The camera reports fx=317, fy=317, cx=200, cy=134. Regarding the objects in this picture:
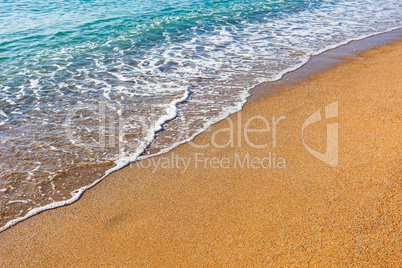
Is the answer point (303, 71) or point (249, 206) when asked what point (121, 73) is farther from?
point (249, 206)

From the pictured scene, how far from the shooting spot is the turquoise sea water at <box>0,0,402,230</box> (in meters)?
4.30

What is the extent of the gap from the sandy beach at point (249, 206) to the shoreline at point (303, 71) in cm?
10

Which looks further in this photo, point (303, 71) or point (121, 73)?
point (121, 73)

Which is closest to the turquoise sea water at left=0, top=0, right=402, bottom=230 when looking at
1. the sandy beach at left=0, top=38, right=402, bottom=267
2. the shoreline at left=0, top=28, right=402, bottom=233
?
the shoreline at left=0, top=28, right=402, bottom=233

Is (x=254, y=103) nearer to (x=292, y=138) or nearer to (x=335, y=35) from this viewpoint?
(x=292, y=138)

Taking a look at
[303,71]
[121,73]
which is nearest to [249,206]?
[303,71]

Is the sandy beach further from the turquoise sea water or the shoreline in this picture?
the turquoise sea water

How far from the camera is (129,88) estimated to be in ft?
21.5

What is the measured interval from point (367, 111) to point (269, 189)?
2.60 m

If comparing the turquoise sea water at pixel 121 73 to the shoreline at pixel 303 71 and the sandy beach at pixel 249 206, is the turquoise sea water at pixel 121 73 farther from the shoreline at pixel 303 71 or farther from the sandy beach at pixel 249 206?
the sandy beach at pixel 249 206

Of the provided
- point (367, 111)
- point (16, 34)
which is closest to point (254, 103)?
point (367, 111)

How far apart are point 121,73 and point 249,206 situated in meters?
5.16

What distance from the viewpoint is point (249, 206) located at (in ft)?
11.2

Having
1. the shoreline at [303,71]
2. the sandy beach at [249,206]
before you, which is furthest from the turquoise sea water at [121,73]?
the sandy beach at [249,206]
